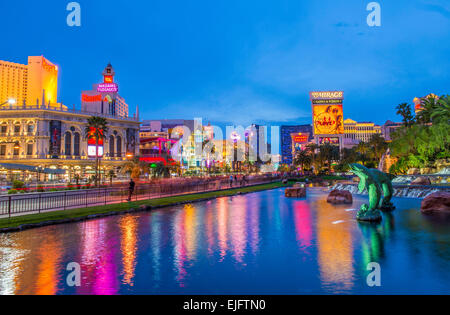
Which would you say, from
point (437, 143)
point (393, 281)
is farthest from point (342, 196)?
point (437, 143)

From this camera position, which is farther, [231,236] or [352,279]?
[231,236]

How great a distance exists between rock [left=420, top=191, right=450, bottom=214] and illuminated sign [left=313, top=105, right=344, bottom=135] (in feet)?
369

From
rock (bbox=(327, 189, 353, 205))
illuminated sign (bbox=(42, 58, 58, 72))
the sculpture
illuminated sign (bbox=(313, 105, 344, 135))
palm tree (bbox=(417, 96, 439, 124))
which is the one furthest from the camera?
illuminated sign (bbox=(313, 105, 344, 135))

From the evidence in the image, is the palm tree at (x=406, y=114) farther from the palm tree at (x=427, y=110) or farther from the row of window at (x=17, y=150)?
the row of window at (x=17, y=150)

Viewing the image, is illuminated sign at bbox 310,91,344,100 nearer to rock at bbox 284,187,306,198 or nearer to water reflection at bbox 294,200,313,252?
rock at bbox 284,187,306,198

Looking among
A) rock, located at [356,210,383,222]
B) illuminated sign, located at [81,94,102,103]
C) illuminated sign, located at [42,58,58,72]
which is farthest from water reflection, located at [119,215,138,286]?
illuminated sign, located at [42,58,58,72]

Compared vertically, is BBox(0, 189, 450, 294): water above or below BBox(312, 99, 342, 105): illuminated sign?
below

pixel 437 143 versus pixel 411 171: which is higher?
pixel 437 143

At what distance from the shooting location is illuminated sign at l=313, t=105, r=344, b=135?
417 ft

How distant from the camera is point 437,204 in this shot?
17.8 meters

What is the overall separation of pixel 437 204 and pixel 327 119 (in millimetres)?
115907
